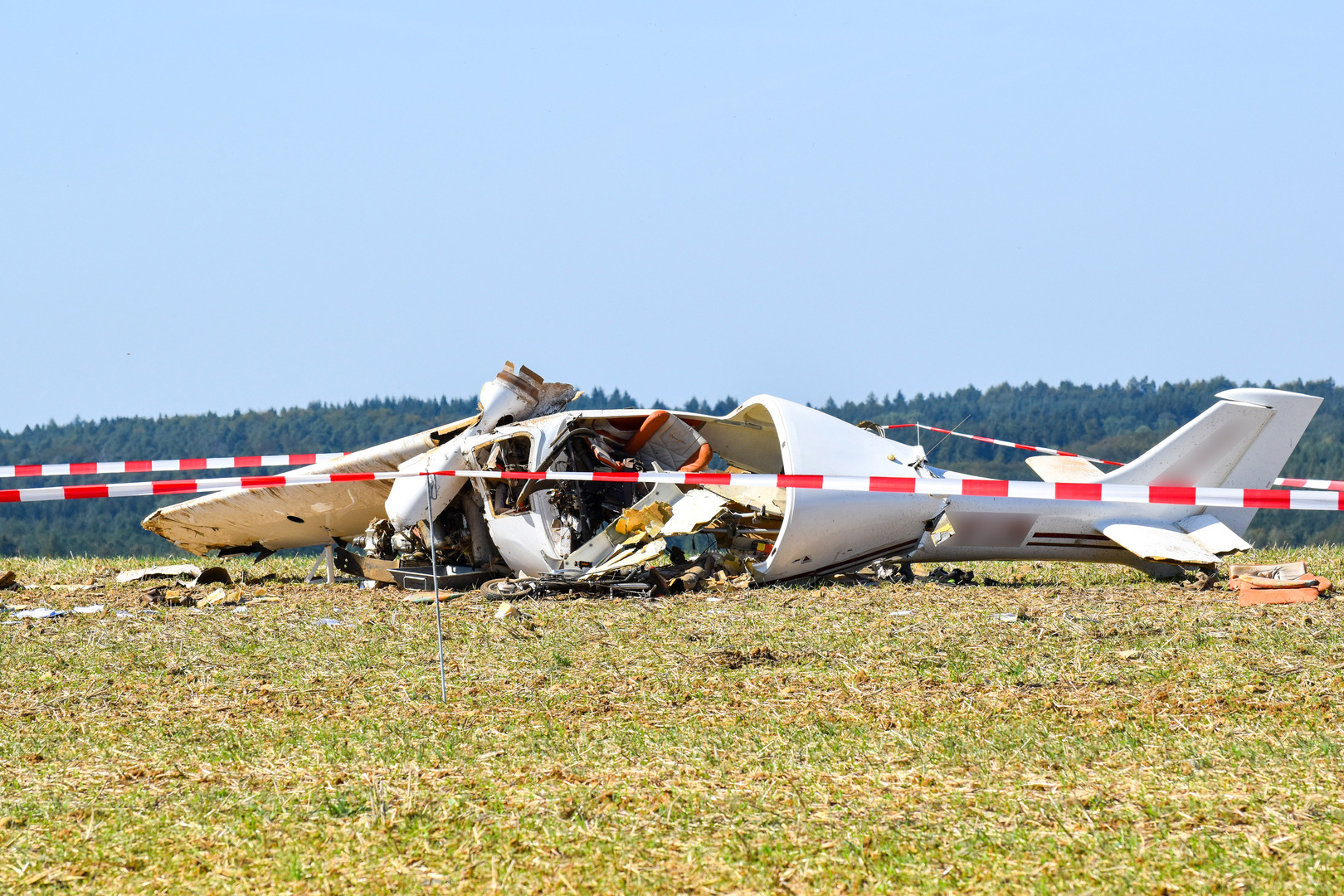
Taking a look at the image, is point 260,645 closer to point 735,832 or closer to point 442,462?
point 442,462

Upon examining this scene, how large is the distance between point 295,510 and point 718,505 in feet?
14.4

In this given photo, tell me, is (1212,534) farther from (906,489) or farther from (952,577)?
(906,489)

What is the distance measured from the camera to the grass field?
3445 mm

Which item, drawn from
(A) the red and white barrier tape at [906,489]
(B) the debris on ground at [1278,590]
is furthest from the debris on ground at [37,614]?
(B) the debris on ground at [1278,590]

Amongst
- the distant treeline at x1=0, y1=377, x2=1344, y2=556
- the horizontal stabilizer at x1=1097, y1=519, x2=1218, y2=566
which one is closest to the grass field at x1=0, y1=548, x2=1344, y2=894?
the horizontal stabilizer at x1=1097, y1=519, x2=1218, y2=566

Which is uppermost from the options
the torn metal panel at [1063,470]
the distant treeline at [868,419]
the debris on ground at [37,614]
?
the distant treeline at [868,419]

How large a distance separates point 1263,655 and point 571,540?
19.3 ft

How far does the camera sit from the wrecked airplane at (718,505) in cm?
1009

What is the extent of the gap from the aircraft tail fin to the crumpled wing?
607 centimetres

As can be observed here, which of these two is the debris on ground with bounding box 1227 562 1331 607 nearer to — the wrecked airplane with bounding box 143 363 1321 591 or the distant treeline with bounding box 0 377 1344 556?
the wrecked airplane with bounding box 143 363 1321 591

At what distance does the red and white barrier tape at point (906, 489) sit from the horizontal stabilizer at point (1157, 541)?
1.03 meters

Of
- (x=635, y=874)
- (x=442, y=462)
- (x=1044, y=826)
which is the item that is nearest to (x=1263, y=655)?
(x=1044, y=826)

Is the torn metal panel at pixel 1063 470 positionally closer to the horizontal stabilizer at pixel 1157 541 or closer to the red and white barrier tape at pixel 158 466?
the horizontal stabilizer at pixel 1157 541

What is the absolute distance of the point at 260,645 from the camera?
746 centimetres
